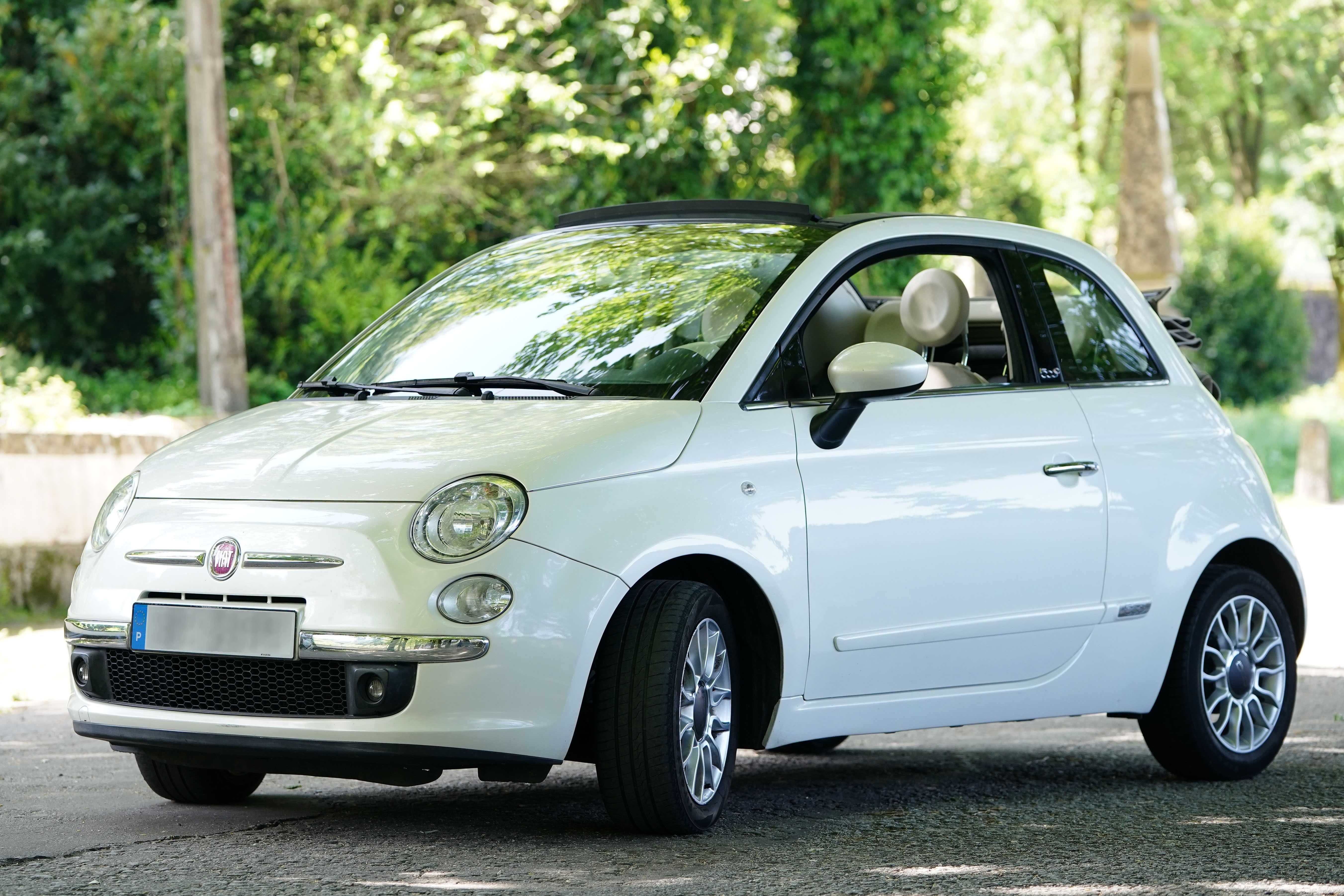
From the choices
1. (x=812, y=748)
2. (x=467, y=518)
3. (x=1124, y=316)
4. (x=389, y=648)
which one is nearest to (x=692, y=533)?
(x=467, y=518)

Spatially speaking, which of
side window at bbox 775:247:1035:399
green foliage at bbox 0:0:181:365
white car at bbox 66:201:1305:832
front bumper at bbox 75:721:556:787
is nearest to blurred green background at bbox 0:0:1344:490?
green foliage at bbox 0:0:181:365

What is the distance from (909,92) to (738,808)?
16.6 metres

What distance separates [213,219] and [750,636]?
A: 32.2 ft

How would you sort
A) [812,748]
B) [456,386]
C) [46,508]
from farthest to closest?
[46,508], [812,748], [456,386]

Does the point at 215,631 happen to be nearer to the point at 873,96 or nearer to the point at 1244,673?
the point at 1244,673

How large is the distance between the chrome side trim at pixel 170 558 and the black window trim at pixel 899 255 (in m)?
1.49

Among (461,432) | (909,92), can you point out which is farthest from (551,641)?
(909,92)

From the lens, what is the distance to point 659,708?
16.4ft

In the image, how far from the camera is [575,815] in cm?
572

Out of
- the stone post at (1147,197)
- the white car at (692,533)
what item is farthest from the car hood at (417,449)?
the stone post at (1147,197)

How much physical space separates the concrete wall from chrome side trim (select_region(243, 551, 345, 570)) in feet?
20.6

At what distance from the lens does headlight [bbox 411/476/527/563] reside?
4.78 m

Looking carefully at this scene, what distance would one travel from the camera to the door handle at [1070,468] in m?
6.06

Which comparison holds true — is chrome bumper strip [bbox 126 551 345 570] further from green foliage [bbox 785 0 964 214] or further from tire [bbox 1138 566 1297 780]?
green foliage [bbox 785 0 964 214]
